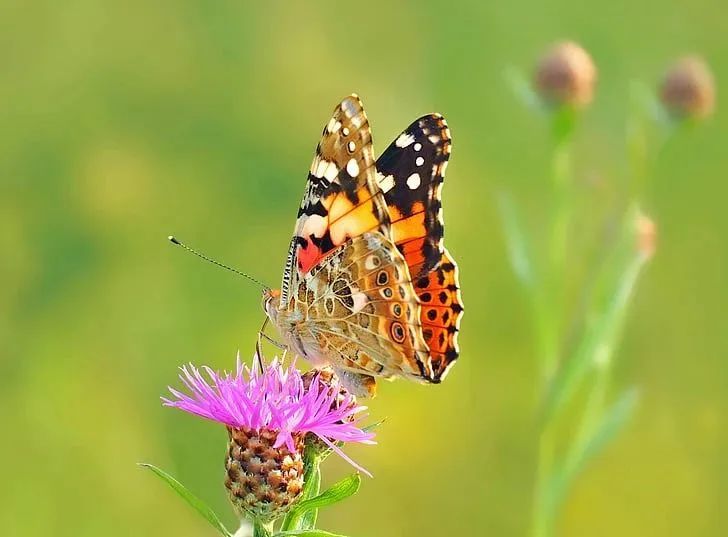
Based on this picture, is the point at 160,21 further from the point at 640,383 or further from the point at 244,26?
the point at 640,383

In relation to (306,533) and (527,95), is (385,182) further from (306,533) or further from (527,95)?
(527,95)

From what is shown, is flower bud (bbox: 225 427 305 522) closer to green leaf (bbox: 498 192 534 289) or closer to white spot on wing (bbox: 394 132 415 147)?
white spot on wing (bbox: 394 132 415 147)

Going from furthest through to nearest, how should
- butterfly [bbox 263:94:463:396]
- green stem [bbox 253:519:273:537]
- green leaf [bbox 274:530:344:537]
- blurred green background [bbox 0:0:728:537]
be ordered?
blurred green background [bbox 0:0:728:537], butterfly [bbox 263:94:463:396], green stem [bbox 253:519:273:537], green leaf [bbox 274:530:344:537]

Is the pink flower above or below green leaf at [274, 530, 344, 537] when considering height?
above

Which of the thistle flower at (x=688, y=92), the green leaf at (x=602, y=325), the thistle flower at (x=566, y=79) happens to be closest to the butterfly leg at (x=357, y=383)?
the green leaf at (x=602, y=325)

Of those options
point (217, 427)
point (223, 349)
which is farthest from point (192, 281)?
point (217, 427)

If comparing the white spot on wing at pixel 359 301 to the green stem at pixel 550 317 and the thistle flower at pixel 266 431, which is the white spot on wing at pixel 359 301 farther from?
the green stem at pixel 550 317

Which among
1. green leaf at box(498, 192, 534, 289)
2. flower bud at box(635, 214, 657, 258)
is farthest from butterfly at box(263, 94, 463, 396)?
flower bud at box(635, 214, 657, 258)
